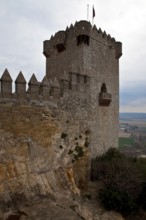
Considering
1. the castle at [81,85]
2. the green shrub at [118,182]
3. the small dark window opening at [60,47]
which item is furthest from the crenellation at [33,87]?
the green shrub at [118,182]

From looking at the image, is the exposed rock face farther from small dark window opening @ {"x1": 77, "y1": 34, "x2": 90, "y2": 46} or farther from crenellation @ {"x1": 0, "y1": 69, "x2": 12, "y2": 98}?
small dark window opening @ {"x1": 77, "y1": 34, "x2": 90, "y2": 46}

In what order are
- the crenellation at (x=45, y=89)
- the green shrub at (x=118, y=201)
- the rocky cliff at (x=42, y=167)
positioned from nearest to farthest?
the rocky cliff at (x=42, y=167), the crenellation at (x=45, y=89), the green shrub at (x=118, y=201)

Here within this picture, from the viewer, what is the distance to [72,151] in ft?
38.9

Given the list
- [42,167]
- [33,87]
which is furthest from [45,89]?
[42,167]

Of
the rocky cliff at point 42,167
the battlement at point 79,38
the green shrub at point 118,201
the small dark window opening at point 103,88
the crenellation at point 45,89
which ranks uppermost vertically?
the battlement at point 79,38

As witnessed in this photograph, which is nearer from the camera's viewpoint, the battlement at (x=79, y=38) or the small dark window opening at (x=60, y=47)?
the battlement at (x=79, y=38)

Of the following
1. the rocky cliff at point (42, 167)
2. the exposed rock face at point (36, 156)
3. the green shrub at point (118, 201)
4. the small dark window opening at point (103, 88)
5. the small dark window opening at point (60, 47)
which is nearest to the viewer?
the rocky cliff at point (42, 167)

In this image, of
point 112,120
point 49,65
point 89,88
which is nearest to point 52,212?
point 89,88

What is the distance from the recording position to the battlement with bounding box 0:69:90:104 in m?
9.61

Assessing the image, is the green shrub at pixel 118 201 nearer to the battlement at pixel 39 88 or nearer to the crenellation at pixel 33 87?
the battlement at pixel 39 88

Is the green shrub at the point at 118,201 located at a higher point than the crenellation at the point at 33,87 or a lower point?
lower

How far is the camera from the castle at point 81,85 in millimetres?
10587

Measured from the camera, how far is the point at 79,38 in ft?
45.0

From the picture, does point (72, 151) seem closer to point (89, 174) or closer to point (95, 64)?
point (89, 174)
